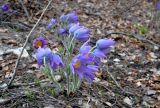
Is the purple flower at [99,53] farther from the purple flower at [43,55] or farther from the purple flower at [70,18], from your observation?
the purple flower at [70,18]

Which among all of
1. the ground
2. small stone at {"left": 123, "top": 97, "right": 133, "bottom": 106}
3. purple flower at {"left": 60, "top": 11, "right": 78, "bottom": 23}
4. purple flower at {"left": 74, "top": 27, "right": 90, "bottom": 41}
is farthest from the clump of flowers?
purple flower at {"left": 60, "top": 11, "right": 78, "bottom": 23}

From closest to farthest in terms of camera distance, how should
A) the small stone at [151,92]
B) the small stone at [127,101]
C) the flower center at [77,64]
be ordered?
the flower center at [77,64] → the small stone at [127,101] → the small stone at [151,92]

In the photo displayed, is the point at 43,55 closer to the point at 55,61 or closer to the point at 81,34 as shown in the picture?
the point at 55,61

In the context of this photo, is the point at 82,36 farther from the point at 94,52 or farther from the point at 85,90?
the point at 85,90

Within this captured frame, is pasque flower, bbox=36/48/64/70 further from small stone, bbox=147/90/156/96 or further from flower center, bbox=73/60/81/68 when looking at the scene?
small stone, bbox=147/90/156/96

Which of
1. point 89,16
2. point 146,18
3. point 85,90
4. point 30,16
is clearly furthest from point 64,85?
point 146,18

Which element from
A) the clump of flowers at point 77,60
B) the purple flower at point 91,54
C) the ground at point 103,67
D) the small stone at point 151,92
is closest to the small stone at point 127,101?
the ground at point 103,67

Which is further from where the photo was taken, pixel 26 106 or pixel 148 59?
pixel 148 59
